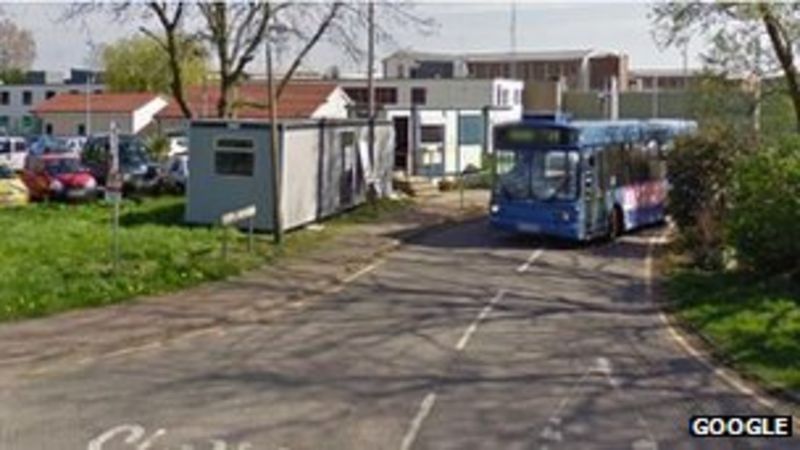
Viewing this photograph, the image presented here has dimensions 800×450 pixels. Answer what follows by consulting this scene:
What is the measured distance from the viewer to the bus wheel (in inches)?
947

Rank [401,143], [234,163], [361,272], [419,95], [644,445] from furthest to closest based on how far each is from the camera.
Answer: [419,95] → [401,143] → [234,163] → [361,272] → [644,445]

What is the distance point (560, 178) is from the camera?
2236 centimetres

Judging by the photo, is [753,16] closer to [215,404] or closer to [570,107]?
[215,404]

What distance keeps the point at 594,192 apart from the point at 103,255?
1090 cm

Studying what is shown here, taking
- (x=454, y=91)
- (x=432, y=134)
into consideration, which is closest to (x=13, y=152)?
(x=432, y=134)

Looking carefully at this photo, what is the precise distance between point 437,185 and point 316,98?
2865 cm

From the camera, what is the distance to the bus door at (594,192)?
22.4m

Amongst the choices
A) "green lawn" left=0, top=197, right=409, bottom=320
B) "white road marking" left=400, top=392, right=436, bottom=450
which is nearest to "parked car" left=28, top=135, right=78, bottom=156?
"green lawn" left=0, top=197, right=409, bottom=320

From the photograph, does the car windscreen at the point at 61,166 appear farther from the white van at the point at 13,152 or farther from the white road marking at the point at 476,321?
the white road marking at the point at 476,321

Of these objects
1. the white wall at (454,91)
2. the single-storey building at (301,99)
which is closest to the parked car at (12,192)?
the single-storey building at (301,99)

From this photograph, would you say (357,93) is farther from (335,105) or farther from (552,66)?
(552,66)

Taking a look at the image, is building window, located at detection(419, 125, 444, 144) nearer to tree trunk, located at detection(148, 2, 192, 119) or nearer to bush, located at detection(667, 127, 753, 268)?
tree trunk, located at detection(148, 2, 192, 119)

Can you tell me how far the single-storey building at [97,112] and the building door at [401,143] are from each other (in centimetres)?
3578

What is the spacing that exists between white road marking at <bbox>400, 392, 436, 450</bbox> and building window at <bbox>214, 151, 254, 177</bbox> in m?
13.2
